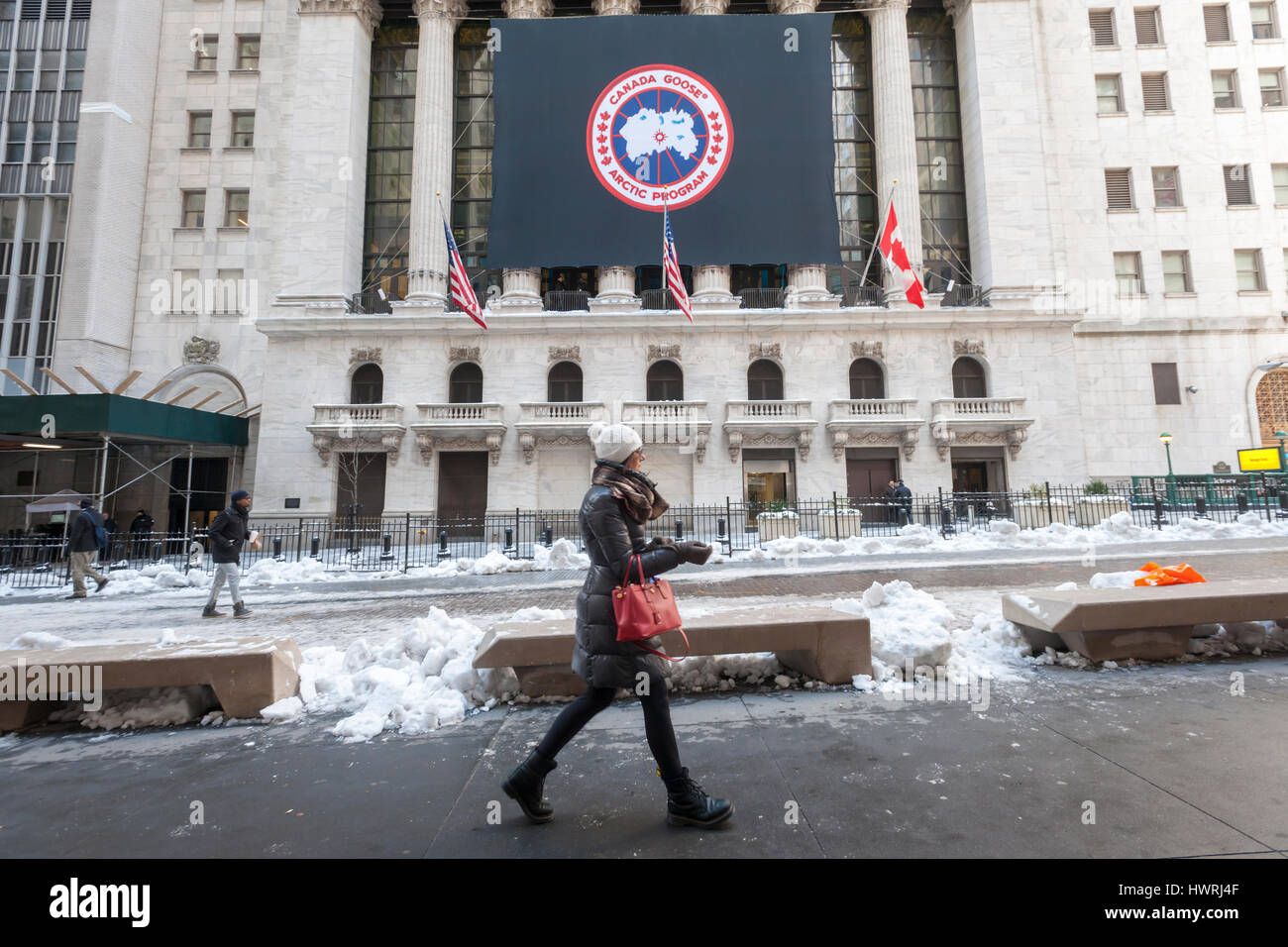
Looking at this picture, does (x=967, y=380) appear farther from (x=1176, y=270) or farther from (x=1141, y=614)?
(x=1141, y=614)

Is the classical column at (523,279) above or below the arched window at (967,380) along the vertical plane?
above

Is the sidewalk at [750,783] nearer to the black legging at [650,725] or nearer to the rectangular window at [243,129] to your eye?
the black legging at [650,725]

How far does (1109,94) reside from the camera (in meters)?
29.8

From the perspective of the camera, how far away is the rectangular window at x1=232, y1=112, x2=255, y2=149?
2975 cm

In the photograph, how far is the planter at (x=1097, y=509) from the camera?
19281 mm

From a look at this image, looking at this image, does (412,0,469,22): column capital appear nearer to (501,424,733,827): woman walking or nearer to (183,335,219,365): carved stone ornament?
(183,335,219,365): carved stone ornament

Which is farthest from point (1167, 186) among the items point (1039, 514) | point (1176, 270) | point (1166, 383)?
point (1039, 514)

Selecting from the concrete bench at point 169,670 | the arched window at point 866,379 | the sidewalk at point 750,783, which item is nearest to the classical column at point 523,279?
the arched window at point 866,379

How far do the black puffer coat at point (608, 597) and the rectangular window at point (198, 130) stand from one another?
37.9 metres

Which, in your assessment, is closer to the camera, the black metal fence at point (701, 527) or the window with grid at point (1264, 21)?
the black metal fence at point (701, 527)

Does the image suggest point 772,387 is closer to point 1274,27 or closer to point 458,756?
point 458,756

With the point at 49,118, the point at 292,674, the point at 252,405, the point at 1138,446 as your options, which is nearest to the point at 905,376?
the point at 1138,446
